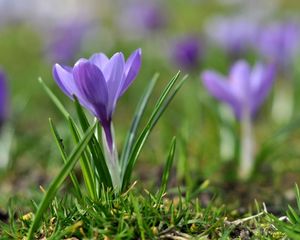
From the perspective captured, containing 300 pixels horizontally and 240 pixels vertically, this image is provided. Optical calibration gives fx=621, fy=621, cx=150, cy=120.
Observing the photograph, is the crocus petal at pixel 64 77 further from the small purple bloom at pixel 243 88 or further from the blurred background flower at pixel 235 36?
the blurred background flower at pixel 235 36

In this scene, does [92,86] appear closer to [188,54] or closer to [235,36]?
[188,54]

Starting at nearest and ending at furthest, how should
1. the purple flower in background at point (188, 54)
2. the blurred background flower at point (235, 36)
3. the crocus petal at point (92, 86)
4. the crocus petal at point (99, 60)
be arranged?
1. the crocus petal at point (92, 86)
2. the crocus petal at point (99, 60)
3. the purple flower in background at point (188, 54)
4. the blurred background flower at point (235, 36)

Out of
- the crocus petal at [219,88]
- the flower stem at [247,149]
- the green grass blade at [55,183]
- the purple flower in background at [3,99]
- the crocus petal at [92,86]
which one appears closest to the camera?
the green grass blade at [55,183]

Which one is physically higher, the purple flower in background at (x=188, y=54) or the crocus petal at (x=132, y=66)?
the crocus petal at (x=132, y=66)

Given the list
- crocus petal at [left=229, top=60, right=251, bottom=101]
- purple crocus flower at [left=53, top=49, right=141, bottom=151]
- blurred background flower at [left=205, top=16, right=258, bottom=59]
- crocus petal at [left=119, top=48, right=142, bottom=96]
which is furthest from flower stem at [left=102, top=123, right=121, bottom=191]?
blurred background flower at [left=205, top=16, right=258, bottom=59]

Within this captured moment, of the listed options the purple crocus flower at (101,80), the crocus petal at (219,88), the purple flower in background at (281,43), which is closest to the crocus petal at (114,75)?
the purple crocus flower at (101,80)

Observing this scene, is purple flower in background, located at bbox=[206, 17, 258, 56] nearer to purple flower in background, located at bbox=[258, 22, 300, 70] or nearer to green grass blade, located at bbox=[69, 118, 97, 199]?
purple flower in background, located at bbox=[258, 22, 300, 70]

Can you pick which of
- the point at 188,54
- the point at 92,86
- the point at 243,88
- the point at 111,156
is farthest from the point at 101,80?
the point at 188,54
